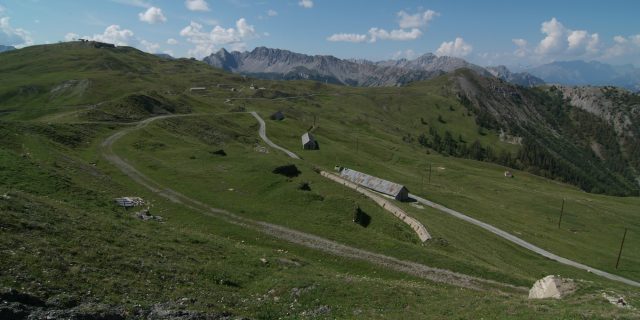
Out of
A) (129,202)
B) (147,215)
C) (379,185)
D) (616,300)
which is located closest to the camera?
(616,300)

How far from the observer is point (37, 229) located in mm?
26781

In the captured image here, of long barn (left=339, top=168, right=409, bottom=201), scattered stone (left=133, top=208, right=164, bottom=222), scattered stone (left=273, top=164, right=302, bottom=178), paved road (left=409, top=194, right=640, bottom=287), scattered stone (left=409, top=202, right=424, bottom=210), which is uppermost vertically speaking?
scattered stone (left=273, top=164, right=302, bottom=178)

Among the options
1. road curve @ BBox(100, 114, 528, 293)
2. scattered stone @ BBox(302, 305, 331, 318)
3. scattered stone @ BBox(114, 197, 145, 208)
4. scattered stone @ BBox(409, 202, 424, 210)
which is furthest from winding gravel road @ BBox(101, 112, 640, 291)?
scattered stone @ BBox(409, 202, 424, 210)

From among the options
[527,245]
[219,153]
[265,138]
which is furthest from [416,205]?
[265,138]

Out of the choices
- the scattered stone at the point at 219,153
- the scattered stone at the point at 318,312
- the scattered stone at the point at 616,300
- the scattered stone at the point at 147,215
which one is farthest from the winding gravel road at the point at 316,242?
the scattered stone at the point at 219,153

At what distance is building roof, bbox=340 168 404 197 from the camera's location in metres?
104

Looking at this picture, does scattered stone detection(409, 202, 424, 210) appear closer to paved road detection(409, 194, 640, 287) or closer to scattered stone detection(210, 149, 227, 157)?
paved road detection(409, 194, 640, 287)

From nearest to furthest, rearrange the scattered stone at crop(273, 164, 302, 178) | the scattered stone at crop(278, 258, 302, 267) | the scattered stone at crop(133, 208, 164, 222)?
the scattered stone at crop(278, 258, 302, 267)
the scattered stone at crop(133, 208, 164, 222)
the scattered stone at crop(273, 164, 302, 178)

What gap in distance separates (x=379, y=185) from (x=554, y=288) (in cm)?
7258

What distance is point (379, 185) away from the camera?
10700 cm

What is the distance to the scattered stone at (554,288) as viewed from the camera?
110ft

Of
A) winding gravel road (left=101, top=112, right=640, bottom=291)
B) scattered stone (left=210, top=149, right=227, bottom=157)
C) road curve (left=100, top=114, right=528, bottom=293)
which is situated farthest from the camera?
scattered stone (left=210, top=149, right=227, bottom=157)

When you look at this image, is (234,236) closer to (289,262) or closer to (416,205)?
(289,262)

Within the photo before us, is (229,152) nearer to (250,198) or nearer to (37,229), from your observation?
(250,198)
